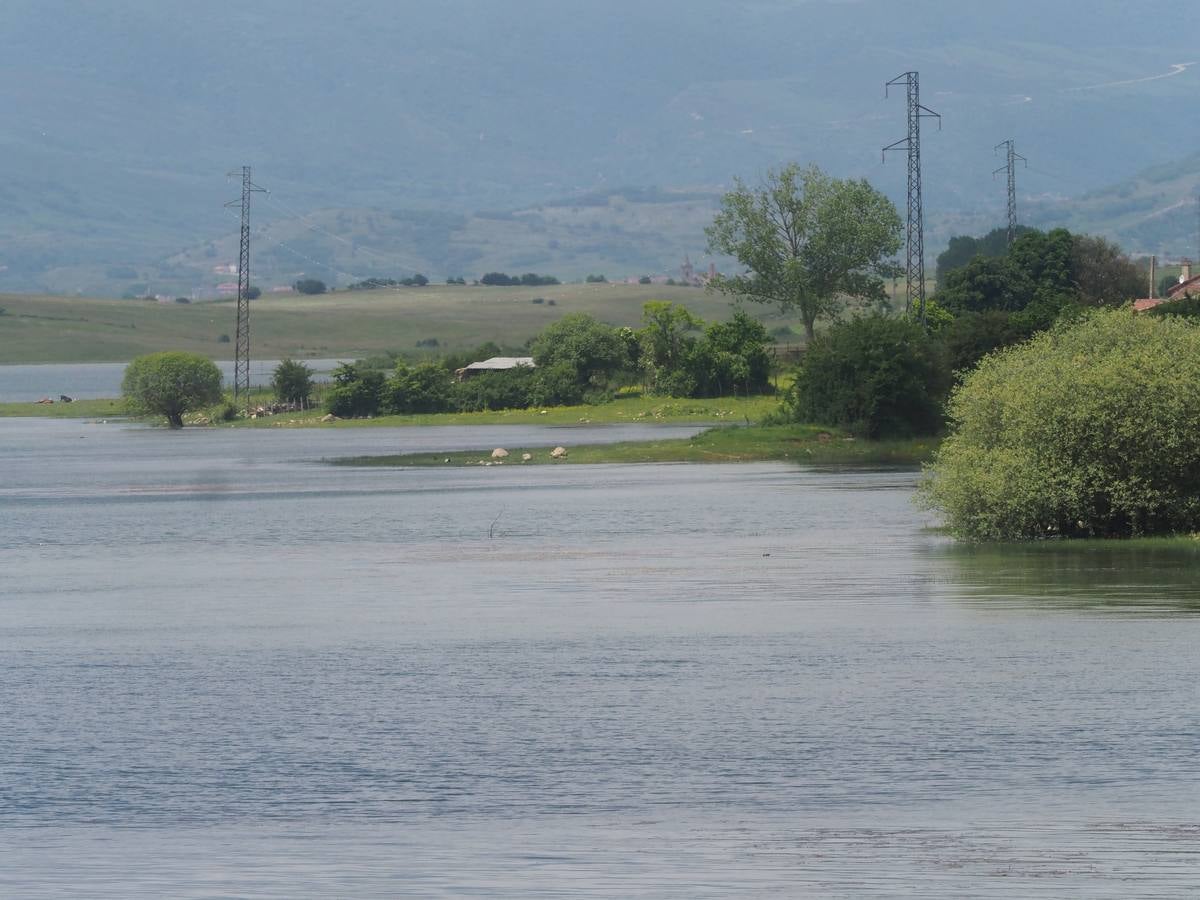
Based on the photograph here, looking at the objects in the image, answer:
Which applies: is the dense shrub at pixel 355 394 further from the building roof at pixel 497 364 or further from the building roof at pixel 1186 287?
the building roof at pixel 1186 287

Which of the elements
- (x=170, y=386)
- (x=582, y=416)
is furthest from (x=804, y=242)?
(x=170, y=386)

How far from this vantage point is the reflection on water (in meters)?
36.2

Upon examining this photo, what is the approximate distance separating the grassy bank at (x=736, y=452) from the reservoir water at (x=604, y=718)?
103 feet

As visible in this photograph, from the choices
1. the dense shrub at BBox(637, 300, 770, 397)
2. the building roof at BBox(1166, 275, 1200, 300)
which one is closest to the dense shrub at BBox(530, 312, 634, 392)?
the dense shrub at BBox(637, 300, 770, 397)

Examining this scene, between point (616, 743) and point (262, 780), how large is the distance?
4662 mm

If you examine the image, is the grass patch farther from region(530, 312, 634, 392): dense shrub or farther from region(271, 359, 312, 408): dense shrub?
region(530, 312, 634, 392): dense shrub

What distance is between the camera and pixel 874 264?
136125 mm

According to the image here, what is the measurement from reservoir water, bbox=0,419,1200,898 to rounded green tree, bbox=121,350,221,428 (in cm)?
8099

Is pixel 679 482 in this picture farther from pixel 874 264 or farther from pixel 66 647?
pixel 874 264

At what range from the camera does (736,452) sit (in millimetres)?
86375

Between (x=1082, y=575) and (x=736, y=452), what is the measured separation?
46.5m

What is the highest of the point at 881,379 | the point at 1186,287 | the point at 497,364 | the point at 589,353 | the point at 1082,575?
the point at 1186,287

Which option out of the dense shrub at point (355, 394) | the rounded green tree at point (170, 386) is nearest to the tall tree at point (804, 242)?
the dense shrub at point (355, 394)

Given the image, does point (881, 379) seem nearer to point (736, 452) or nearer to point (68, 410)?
point (736, 452)
